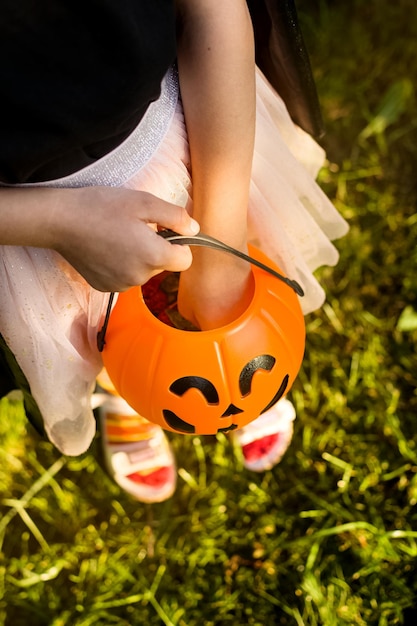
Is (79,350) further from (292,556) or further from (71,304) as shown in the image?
(292,556)

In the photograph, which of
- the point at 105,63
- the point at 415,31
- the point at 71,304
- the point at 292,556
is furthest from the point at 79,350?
the point at 415,31

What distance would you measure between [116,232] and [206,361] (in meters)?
0.22

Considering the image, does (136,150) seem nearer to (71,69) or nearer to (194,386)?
(71,69)

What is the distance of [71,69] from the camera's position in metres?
0.77

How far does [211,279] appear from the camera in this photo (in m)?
1.01

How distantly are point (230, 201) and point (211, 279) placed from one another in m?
0.12

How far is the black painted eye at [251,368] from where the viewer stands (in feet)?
3.18

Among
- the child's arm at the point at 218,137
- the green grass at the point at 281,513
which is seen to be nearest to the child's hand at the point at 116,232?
the child's arm at the point at 218,137

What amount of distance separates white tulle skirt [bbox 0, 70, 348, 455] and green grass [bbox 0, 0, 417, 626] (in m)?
0.27

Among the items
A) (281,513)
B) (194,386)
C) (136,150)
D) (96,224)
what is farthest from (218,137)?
(281,513)

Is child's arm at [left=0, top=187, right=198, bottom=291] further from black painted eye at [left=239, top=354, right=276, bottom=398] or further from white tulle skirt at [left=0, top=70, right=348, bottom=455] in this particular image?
black painted eye at [left=239, top=354, right=276, bottom=398]

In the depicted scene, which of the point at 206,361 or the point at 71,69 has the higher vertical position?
the point at 71,69

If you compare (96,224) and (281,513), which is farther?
(281,513)

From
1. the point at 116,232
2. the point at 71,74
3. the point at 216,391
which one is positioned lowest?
the point at 216,391
